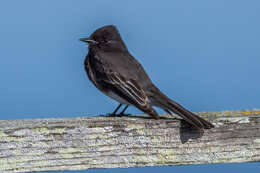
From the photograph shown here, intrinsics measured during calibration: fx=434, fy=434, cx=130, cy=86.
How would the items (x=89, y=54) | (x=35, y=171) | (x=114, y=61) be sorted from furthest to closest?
1. (x=89, y=54)
2. (x=114, y=61)
3. (x=35, y=171)

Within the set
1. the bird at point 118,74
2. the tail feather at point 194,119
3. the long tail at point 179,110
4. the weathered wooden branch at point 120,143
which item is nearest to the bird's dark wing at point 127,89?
the bird at point 118,74

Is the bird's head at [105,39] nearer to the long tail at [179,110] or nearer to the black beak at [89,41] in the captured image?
the black beak at [89,41]

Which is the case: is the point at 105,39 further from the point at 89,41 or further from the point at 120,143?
the point at 120,143

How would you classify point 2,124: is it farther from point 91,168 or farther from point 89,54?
point 89,54


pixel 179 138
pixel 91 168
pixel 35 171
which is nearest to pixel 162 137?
pixel 179 138

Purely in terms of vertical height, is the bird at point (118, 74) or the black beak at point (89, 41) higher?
the black beak at point (89, 41)

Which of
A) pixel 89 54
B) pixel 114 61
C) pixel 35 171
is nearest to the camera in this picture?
pixel 35 171

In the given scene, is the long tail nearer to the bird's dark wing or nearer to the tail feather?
the tail feather

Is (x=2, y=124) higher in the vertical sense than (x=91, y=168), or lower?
higher
